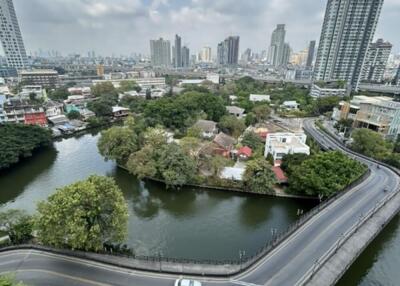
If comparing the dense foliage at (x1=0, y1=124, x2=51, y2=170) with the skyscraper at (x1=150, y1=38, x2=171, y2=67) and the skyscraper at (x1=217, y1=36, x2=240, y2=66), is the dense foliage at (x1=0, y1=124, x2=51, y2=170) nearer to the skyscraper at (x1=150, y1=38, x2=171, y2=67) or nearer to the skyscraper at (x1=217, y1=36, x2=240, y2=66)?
the skyscraper at (x1=150, y1=38, x2=171, y2=67)

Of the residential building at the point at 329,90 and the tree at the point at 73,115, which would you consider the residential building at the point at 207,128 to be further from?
the residential building at the point at 329,90

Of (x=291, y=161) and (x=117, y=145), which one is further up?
(x=117, y=145)

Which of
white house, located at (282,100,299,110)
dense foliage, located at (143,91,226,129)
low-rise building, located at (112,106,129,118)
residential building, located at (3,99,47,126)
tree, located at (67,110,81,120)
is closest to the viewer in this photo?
dense foliage, located at (143,91,226,129)

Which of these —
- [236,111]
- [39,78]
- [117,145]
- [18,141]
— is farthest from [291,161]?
[39,78]

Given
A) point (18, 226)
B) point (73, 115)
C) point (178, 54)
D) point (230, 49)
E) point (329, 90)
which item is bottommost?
point (73, 115)

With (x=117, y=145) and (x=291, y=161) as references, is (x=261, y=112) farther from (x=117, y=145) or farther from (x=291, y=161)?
(x=117, y=145)

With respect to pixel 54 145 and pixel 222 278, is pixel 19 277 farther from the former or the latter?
pixel 54 145

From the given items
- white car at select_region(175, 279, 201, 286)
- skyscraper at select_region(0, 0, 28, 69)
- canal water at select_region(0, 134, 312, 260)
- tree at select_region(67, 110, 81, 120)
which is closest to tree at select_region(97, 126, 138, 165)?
canal water at select_region(0, 134, 312, 260)
